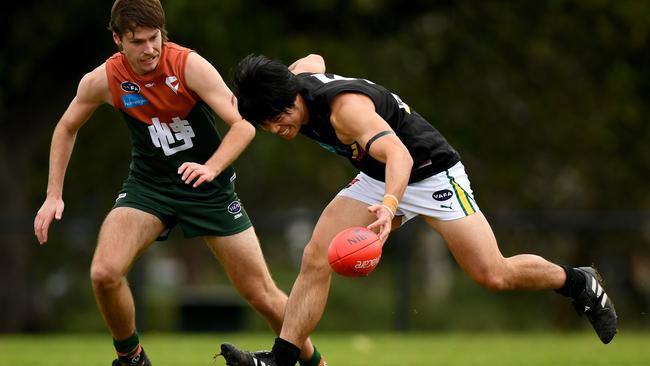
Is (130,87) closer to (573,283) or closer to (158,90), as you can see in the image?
(158,90)

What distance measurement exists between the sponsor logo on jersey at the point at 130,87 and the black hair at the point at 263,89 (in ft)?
3.15

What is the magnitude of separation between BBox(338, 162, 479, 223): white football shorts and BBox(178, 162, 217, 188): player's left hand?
2.95 feet

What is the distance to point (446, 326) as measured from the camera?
60.3 feet

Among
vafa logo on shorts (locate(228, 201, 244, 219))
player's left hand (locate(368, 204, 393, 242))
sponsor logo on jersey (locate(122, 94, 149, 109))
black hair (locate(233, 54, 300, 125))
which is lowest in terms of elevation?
vafa logo on shorts (locate(228, 201, 244, 219))

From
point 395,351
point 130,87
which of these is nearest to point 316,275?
point 130,87

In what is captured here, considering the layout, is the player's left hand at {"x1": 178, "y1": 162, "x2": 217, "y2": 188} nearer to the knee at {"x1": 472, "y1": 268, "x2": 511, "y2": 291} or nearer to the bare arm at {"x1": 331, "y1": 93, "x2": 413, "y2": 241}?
the bare arm at {"x1": 331, "y1": 93, "x2": 413, "y2": 241}

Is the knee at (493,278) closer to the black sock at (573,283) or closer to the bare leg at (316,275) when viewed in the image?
the black sock at (573,283)

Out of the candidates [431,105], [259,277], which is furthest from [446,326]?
[259,277]

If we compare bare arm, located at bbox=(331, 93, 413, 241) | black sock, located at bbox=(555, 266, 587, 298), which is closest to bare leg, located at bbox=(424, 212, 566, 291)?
black sock, located at bbox=(555, 266, 587, 298)

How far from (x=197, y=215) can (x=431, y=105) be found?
42.5ft

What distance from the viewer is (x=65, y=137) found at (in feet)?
23.0

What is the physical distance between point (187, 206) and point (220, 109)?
684 millimetres

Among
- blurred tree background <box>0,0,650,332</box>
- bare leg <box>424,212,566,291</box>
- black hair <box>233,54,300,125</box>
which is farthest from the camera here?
blurred tree background <box>0,0,650,332</box>

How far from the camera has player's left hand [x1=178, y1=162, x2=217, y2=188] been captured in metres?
6.38
